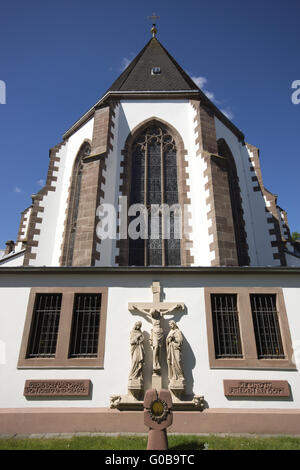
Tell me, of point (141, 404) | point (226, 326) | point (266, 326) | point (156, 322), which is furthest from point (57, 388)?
point (266, 326)

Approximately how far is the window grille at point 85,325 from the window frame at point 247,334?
2813 mm

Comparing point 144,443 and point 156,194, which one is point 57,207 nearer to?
point 156,194

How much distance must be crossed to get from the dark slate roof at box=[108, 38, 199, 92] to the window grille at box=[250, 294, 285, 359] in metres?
10.2

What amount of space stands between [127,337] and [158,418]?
2.40m

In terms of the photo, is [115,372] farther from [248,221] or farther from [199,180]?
[248,221]

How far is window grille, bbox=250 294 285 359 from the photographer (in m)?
6.96

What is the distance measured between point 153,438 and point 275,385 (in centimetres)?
340

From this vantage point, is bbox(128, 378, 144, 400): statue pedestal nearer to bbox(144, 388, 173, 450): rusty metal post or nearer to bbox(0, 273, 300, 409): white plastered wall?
bbox(0, 273, 300, 409): white plastered wall

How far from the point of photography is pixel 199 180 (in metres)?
10.8

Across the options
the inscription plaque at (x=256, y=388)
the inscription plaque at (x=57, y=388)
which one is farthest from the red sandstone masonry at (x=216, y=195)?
the inscription plaque at (x=57, y=388)

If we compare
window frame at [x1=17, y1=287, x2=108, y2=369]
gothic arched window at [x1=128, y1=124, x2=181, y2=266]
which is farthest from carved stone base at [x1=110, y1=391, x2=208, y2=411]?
gothic arched window at [x1=128, y1=124, x2=181, y2=266]

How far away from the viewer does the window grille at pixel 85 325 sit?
699 cm

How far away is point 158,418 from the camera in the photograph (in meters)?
4.73

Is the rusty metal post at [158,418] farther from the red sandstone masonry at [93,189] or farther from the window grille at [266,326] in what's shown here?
the red sandstone masonry at [93,189]
